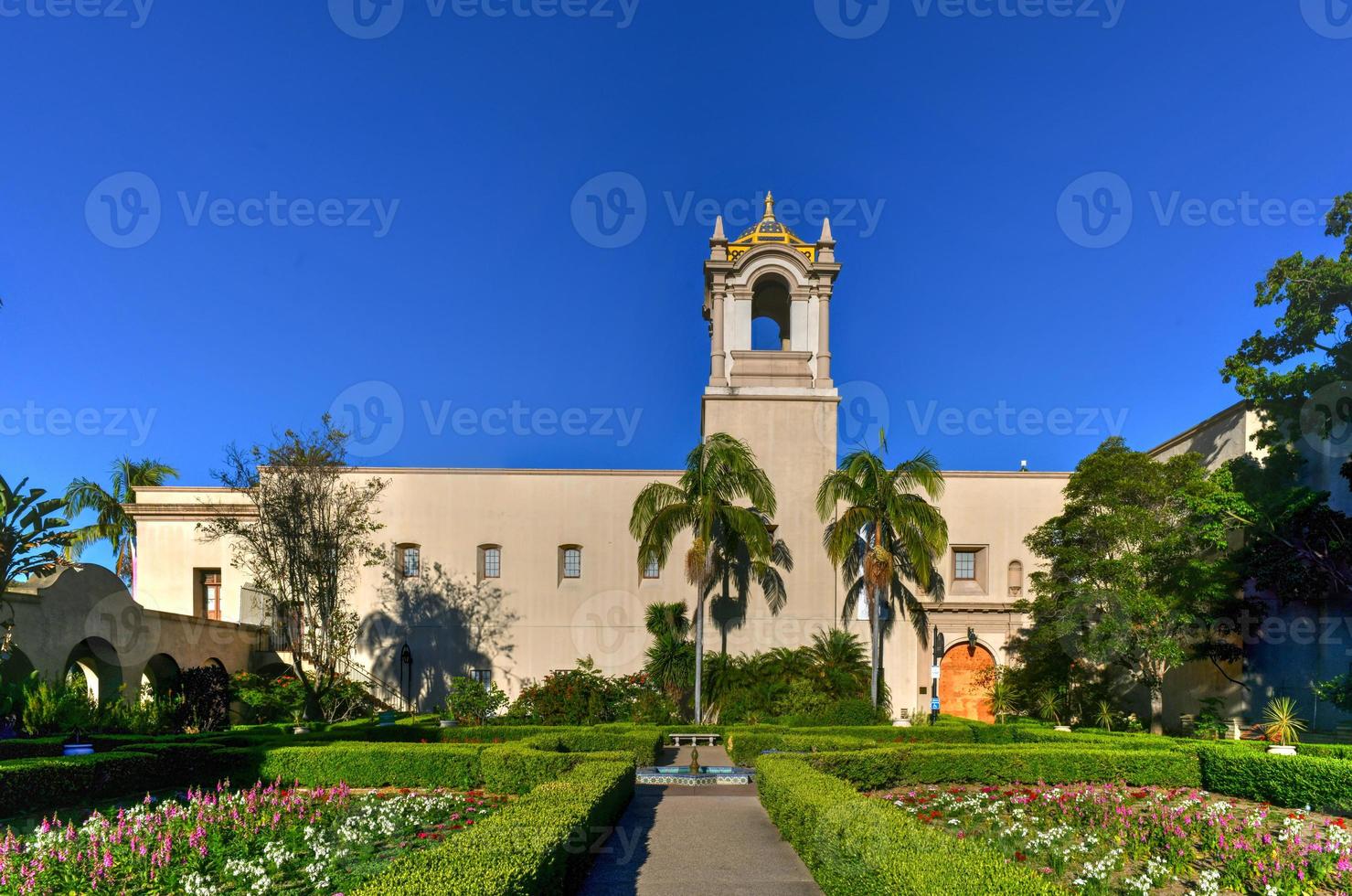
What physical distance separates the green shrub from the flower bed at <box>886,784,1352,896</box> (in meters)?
3.85

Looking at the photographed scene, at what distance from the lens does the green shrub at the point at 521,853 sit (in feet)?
20.6

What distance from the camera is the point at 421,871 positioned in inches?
262

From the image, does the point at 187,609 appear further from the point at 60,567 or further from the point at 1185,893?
the point at 1185,893

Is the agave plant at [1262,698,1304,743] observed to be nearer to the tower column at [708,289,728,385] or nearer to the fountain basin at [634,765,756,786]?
the fountain basin at [634,765,756,786]

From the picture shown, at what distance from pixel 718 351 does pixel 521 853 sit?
22.0 m

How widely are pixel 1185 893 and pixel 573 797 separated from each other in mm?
6233

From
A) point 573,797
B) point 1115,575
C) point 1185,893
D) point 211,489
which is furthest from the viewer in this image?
point 211,489

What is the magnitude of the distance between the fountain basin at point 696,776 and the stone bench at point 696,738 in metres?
4.87

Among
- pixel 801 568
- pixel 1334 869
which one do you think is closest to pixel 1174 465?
pixel 801 568

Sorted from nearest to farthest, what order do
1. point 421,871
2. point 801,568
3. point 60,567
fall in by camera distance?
point 421,871, point 60,567, point 801,568

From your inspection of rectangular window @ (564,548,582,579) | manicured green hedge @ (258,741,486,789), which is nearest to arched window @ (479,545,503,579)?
rectangular window @ (564,548,582,579)

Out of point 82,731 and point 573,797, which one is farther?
point 82,731

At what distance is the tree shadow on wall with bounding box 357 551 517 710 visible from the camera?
26984 mm

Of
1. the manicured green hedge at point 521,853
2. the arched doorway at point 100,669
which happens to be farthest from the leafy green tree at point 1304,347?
the arched doorway at point 100,669
